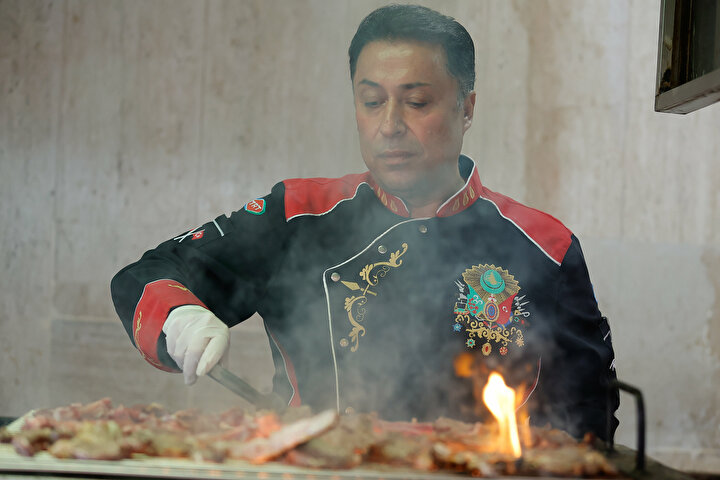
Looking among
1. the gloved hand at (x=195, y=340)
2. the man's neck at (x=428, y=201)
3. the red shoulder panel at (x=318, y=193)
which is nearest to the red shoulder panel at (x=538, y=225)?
the man's neck at (x=428, y=201)

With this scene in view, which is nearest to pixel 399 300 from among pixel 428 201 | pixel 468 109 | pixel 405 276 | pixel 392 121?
pixel 405 276

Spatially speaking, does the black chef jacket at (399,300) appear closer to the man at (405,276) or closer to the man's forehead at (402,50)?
the man at (405,276)

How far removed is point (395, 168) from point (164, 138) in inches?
30.4

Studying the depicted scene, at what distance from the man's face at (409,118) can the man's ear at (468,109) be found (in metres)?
0.02

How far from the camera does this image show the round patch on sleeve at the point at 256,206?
1.88 meters

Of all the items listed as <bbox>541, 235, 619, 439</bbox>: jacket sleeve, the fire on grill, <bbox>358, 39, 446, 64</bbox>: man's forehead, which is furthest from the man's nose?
the fire on grill

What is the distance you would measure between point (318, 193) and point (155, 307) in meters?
0.61

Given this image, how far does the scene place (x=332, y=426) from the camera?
1.13 m

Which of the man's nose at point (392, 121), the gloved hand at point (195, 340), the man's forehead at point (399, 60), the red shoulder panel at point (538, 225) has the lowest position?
the gloved hand at point (195, 340)

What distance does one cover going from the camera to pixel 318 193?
189cm

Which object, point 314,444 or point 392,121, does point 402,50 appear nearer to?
point 392,121

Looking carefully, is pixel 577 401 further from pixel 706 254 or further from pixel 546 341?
pixel 706 254

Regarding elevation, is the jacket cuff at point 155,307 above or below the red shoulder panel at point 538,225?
below

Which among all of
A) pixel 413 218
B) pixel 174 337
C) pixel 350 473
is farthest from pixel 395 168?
pixel 350 473
